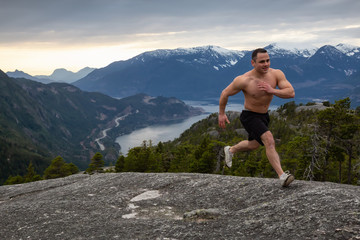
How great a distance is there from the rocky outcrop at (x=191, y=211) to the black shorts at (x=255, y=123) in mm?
1873

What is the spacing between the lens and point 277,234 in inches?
246

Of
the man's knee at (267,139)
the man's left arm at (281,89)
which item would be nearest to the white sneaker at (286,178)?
the man's knee at (267,139)

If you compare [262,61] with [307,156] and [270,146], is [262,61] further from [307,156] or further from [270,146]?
[307,156]

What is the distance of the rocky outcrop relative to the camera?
6.48 meters

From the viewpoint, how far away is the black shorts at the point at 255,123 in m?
8.62

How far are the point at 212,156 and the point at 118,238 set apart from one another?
3682 centimetres

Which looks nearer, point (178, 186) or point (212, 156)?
point (178, 186)

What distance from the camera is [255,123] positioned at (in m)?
8.70

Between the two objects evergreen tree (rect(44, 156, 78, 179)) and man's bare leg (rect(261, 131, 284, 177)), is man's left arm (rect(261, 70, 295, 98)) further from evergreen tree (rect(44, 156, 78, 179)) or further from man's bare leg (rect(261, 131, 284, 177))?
evergreen tree (rect(44, 156, 78, 179))

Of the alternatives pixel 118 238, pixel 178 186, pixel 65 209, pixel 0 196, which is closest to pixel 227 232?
pixel 118 238

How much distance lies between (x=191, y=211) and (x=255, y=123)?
127 inches

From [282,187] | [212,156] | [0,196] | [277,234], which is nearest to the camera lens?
[277,234]

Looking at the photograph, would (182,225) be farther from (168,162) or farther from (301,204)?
(168,162)

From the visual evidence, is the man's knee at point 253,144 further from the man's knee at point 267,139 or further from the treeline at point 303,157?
the treeline at point 303,157
